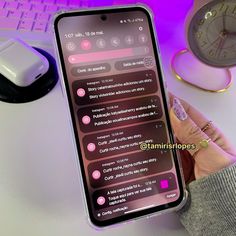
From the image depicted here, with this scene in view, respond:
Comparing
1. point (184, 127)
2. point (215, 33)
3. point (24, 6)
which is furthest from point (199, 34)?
point (24, 6)

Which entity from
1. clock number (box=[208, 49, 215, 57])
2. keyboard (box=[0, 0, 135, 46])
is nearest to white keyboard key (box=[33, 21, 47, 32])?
keyboard (box=[0, 0, 135, 46])

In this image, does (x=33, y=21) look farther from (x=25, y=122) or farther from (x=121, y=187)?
(x=121, y=187)

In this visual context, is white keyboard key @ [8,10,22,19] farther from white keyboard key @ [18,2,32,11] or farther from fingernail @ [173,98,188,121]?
fingernail @ [173,98,188,121]

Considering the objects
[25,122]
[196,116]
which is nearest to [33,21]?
[25,122]

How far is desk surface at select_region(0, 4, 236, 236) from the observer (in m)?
0.33

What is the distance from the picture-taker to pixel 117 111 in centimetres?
35

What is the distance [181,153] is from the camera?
40 centimetres

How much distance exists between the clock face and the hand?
84 millimetres

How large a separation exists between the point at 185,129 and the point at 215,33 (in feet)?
0.44

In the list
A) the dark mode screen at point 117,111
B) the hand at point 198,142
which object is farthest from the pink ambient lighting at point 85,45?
the hand at point 198,142

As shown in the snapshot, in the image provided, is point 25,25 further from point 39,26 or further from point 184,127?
point 184,127

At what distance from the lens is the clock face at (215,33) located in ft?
1.30

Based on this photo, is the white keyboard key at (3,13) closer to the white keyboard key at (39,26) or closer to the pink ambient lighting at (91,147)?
the white keyboard key at (39,26)

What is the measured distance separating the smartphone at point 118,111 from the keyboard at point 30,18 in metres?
0.10
